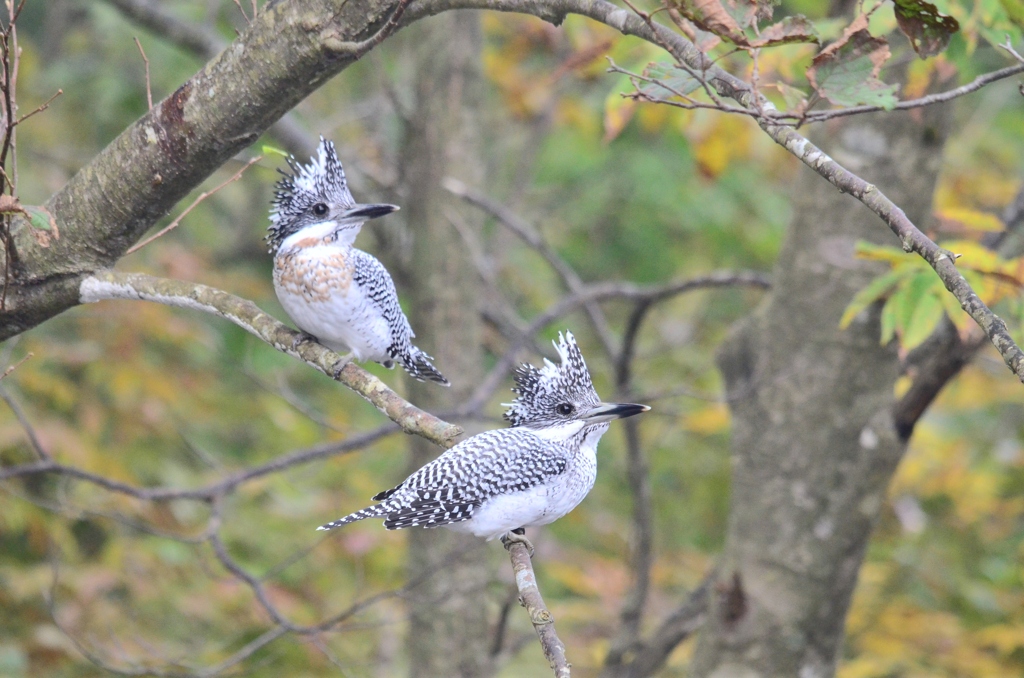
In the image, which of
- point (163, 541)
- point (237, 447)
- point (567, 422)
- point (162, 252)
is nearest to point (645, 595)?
point (567, 422)

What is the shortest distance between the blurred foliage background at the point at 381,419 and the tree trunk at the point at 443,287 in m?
0.25

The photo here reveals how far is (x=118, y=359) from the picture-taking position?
5156mm

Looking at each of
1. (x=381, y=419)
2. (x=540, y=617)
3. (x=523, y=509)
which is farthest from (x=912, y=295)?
(x=381, y=419)

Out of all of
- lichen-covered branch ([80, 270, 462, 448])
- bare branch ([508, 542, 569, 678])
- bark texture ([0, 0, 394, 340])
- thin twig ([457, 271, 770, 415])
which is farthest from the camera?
thin twig ([457, 271, 770, 415])

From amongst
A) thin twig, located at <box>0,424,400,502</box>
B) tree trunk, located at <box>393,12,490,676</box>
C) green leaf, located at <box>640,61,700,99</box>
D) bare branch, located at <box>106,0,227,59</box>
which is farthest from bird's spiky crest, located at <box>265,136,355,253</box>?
bare branch, located at <box>106,0,227,59</box>

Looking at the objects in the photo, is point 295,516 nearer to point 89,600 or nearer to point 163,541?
point 163,541

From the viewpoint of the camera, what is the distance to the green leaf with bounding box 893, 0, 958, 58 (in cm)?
191

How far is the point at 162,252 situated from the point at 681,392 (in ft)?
11.3

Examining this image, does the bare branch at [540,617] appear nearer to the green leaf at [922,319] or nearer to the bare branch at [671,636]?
the green leaf at [922,319]

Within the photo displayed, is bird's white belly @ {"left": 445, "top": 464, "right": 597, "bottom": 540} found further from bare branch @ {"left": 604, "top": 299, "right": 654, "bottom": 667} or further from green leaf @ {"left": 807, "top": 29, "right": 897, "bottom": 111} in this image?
bare branch @ {"left": 604, "top": 299, "right": 654, "bottom": 667}

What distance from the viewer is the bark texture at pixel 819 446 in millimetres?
3758

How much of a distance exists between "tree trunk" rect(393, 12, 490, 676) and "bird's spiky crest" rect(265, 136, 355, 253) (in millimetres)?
1447

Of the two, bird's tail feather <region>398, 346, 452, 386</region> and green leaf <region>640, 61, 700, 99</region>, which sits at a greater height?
bird's tail feather <region>398, 346, 452, 386</region>

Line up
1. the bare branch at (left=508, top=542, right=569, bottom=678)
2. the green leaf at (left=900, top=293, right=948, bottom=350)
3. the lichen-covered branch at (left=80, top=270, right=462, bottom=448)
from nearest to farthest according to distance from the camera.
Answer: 1. the bare branch at (left=508, top=542, right=569, bottom=678)
2. the lichen-covered branch at (left=80, top=270, right=462, bottom=448)
3. the green leaf at (left=900, top=293, right=948, bottom=350)
